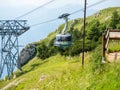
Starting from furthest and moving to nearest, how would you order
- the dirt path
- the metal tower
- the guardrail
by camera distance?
the metal tower → the guardrail → the dirt path

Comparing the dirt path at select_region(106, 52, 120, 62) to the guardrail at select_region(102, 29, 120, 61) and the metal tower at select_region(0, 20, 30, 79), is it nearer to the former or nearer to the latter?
the guardrail at select_region(102, 29, 120, 61)

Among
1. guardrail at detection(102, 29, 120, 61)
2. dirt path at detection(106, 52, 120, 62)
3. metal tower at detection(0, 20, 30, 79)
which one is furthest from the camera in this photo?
metal tower at detection(0, 20, 30, 79)

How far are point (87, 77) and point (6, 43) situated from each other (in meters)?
76.1

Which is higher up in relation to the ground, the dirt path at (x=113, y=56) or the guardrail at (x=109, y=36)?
the guardrail at (x=109, y=36)

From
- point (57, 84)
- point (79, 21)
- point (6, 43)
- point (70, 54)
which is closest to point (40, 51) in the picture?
point (6, 43)

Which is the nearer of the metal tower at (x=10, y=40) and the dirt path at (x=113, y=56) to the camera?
the dirt path at (x=113, y=56)

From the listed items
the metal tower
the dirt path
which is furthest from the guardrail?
the metal tower

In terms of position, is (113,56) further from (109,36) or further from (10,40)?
(10,40)

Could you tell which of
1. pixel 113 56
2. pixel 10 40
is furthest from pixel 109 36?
pixel 10 40

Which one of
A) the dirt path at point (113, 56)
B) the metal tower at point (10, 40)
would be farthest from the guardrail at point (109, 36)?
the metal tower at point (10, 40)

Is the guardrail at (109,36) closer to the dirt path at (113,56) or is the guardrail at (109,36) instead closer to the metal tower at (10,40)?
the dirt path at (113,56)

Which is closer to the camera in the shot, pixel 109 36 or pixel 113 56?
pixel 113 56

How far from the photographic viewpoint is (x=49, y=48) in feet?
387

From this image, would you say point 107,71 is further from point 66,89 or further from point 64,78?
point 64,78
